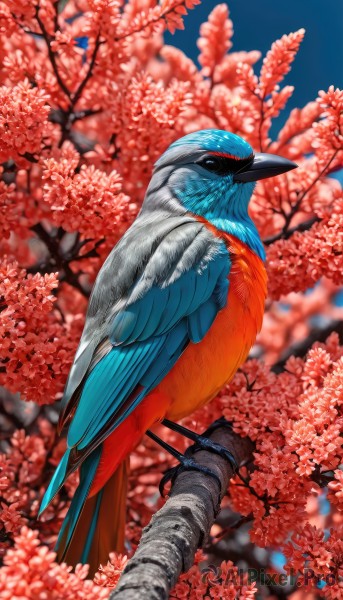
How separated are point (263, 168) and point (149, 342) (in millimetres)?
760

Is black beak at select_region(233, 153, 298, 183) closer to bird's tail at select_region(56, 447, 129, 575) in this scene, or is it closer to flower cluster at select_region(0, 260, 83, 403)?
flower cluster at select_region(0, 260, 83, 403)

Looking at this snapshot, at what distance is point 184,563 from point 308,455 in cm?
64

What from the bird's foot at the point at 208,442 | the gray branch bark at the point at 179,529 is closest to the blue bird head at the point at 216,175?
the bird's foot at the point at 208,442

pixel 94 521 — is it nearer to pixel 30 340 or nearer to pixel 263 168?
pixel 30 340

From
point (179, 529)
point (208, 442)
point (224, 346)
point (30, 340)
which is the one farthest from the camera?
point (208, 442)

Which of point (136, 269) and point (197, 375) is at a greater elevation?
point (136, 269)

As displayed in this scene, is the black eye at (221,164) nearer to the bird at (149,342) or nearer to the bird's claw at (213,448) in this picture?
the bird at (149,342)

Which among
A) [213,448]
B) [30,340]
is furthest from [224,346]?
[30,340]

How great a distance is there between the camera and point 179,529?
68.2 inches

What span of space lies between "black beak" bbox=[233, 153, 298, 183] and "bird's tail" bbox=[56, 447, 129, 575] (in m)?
1.09

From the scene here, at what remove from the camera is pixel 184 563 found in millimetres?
1653

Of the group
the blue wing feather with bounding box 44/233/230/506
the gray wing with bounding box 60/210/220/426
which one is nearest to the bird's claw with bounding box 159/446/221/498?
the blue wing feather with bounding box 44/233/230/506

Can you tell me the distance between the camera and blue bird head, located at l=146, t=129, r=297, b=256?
8.94 feet

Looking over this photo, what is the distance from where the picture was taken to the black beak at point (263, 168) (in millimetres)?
2697
